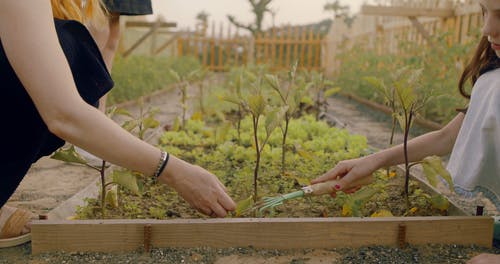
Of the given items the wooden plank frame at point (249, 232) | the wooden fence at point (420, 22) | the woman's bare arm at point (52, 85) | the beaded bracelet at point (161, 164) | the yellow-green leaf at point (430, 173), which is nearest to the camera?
the woman's bare arm at point (52, 85)

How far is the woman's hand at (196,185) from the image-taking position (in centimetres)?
151

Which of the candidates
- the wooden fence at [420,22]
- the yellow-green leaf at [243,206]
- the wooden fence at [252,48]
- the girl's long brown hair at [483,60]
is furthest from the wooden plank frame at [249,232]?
the wooden fence at [252,48]

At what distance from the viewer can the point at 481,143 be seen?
1795mm

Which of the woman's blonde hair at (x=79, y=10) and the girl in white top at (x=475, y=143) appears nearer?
the girl in white top at (x=475, y=143)

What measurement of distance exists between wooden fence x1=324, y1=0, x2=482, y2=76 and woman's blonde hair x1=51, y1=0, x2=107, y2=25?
393cm

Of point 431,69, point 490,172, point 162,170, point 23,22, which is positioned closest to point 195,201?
point 162,170

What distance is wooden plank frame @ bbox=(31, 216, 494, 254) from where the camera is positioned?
170cm

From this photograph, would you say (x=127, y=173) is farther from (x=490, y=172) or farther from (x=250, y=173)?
(x=490, y=172)

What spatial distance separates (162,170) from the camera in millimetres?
1497

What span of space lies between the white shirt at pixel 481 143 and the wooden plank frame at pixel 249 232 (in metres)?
0.15

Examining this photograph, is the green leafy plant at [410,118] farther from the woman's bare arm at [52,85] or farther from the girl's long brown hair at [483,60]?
the woman's bare arm at [52,85]

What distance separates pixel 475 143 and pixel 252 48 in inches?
605

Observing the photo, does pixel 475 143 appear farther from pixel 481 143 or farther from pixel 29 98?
pixel 29 98

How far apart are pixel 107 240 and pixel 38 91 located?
610mm
